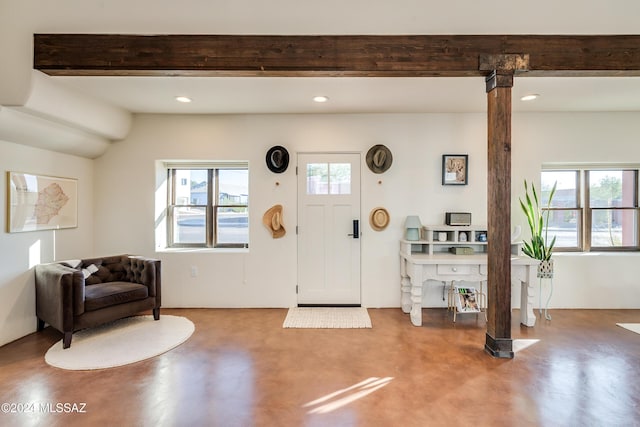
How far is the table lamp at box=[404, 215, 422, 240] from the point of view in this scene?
3.89 meters

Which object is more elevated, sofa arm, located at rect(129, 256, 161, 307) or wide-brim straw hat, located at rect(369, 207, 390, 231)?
wide-brim straw hat, located at rect(369, 207, 390, 231)

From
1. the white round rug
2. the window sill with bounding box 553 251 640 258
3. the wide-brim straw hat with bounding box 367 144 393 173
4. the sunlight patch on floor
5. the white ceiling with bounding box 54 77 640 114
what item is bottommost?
the sunlight patch on floor

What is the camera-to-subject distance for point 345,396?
2186 millimetres

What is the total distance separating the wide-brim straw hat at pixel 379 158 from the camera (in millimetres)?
4012

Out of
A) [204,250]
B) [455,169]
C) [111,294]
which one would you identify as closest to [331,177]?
[455,169]

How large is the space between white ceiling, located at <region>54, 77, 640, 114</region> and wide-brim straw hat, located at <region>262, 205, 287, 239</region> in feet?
4.05

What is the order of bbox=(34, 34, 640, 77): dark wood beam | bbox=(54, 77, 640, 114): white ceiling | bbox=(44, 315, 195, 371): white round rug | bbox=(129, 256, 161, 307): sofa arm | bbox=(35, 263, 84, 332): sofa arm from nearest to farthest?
bbox=(34, 34, 640, 77): dark wood beam → bbox=(44, 315, 195, 371): white round rug → bbox=(35, 263, 84, 332): sofa arm → bbox=(54, 77, 640, 114): white ceiling → bbox=(129, 256, 161, 307): sofa arm

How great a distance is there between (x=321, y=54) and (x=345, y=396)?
256 cm

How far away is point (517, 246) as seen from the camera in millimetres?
3711

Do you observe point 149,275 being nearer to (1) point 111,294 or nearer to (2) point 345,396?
(1) point 111,294

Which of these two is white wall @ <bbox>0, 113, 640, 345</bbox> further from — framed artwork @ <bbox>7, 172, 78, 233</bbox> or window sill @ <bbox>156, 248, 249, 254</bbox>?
framed artwork @ <bbox>7, 172, 78, 233</bbox>

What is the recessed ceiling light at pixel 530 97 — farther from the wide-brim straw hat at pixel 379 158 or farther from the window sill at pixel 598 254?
the window sill at pixel 598 254

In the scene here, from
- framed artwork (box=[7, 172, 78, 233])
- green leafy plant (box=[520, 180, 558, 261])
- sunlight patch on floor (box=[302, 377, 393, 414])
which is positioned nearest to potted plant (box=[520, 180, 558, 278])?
green leafy plant (box=[520, 180, 558, 261])

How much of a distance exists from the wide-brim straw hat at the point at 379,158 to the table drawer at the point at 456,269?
4.53 feet
